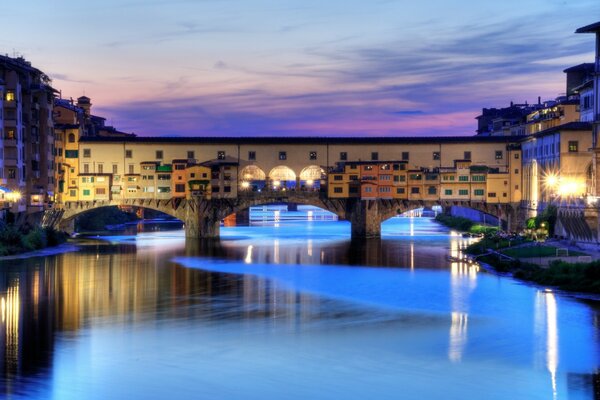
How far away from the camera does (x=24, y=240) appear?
5403cm

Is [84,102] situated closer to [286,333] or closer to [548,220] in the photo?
[548,220]

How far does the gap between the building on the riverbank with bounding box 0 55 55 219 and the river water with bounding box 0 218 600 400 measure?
9.58 metres

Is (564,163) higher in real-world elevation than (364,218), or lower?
higher

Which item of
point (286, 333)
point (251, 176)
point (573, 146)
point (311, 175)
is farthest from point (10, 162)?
point (573, 146)

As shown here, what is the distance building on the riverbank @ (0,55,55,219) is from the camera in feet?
185

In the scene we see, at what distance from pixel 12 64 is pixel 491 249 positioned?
3344 centimetres

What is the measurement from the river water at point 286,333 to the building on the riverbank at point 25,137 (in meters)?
9.58

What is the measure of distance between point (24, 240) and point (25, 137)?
9294mm

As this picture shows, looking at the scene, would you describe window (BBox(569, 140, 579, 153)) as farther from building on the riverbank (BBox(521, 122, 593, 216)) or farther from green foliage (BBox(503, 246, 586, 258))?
green foliage (BBox(503, 246, 586, 258))

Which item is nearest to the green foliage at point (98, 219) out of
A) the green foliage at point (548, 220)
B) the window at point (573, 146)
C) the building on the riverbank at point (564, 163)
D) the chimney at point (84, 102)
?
the chimney at point (84, 102)

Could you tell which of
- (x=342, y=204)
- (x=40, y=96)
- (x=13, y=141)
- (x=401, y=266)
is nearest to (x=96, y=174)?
(x=40, y=96)

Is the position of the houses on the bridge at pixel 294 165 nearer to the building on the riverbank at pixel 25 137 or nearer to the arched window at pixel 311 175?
the arched window at pixel 311 175

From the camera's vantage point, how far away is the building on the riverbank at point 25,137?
2218 inches

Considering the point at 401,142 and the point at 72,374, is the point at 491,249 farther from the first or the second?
the point at 72,374
